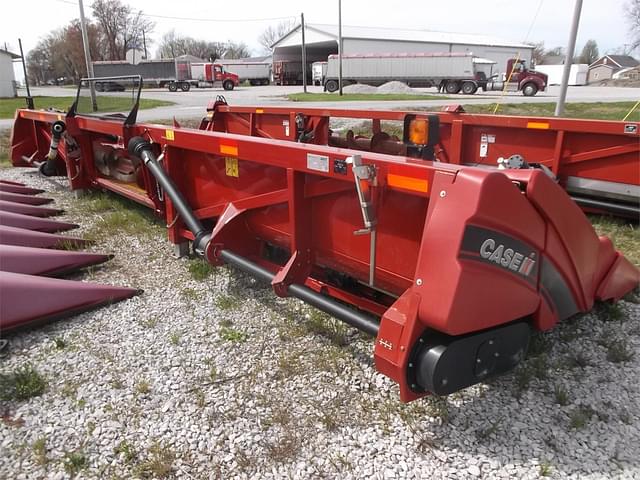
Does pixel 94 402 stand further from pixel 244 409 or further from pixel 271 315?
pixel 271 315

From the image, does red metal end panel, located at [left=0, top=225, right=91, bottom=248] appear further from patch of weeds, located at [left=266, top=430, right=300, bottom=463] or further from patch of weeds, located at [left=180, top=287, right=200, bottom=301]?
patch of weeds, located at [left=266, top=430, right=300, bottom=463]

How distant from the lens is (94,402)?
2502mm

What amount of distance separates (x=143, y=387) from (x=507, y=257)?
186 centimetres

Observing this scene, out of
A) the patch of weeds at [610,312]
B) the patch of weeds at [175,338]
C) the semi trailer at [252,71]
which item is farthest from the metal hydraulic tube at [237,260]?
the semi trailer at [252,71]

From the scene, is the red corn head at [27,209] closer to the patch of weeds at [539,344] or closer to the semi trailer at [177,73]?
the patch of weeds at [539,344]

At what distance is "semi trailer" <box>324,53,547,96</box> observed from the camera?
35156 millimetres

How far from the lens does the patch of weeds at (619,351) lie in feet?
9.04

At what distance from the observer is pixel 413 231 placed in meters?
2.52

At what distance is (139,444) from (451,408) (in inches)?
56.0

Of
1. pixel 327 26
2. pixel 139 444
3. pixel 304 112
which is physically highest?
pixel 327 26

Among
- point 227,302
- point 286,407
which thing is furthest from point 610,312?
point 227,302

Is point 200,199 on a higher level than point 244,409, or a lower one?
higher

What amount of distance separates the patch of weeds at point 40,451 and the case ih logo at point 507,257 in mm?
1982

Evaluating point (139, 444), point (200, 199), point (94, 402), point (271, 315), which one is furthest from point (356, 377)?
point (200, 199)
